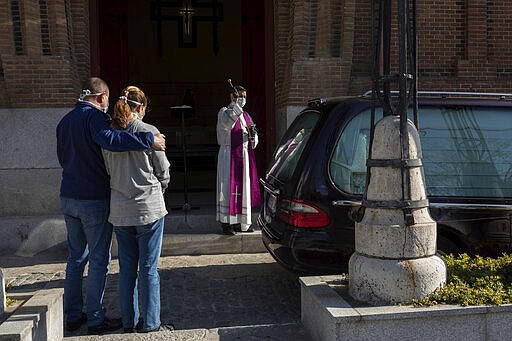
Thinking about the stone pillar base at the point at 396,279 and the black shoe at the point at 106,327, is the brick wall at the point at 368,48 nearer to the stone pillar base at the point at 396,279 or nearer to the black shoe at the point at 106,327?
the black shoe at the point at 106,327

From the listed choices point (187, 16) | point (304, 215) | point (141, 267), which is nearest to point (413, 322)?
point (304, 215)

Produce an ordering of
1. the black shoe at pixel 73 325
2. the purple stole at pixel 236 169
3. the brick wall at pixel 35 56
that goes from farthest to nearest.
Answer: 1. the brick wall at pixel 35 56
2. the purple stole at pixel 236 169
3. the black shoe at pixel 73 325

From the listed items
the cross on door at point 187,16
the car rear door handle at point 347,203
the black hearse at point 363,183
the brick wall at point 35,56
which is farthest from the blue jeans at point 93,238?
the cross on door at point 187,16

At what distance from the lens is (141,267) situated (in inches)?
163

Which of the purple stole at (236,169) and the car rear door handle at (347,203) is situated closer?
the car rear door handle at (347,203)

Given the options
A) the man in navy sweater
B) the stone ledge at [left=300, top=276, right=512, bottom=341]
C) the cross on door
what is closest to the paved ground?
the man in navy sweater

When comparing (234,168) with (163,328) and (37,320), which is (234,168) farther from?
(37,320)

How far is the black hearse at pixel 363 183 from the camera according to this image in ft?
15.5

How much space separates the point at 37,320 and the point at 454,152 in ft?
11.7

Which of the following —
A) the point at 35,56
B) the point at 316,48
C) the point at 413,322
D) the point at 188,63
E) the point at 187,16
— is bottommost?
the point at 413,322

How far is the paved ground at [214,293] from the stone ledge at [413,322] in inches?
20.3

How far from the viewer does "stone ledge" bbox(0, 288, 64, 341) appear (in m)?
3.18

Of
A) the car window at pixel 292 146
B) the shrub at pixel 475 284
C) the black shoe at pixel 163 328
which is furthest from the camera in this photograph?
the car window at pixel 292 146

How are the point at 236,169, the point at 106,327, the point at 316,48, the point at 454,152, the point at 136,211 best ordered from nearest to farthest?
the point at 136,211, the point at 106,327, the point at 454,152, the point at 236,169, the point at 316,48
